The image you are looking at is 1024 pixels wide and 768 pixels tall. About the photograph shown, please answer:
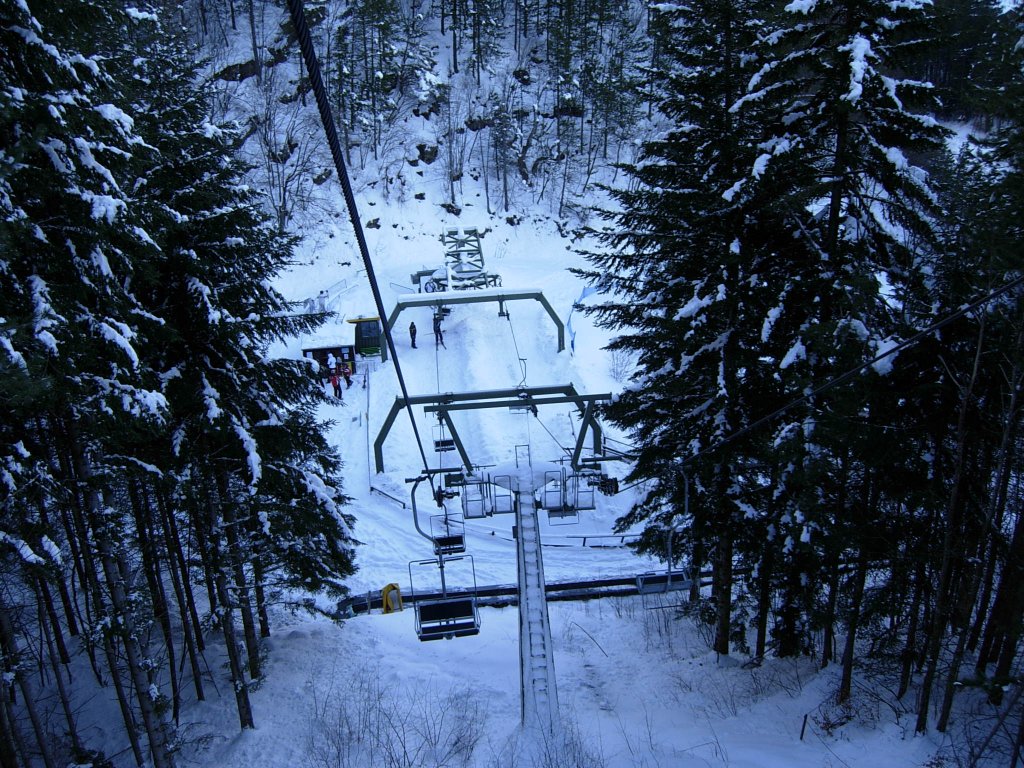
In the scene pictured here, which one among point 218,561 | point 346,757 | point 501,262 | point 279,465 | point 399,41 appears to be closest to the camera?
point 346,757

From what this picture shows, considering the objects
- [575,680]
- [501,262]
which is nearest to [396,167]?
[501,262]

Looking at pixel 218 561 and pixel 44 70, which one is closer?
pixel 44 70

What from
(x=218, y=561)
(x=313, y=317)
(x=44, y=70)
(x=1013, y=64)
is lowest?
(x=218, y=561)

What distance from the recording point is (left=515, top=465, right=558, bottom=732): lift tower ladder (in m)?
7.61

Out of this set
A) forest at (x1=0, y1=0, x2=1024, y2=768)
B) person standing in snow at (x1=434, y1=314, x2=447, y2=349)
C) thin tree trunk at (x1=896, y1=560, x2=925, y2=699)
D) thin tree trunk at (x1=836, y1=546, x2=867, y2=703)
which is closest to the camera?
forest at (x1=0, y1=0, x2=1024, y2=768)

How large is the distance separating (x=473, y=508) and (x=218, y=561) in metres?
4.33

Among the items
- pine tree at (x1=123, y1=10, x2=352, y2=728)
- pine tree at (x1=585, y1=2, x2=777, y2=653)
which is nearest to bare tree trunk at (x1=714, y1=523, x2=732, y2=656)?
pine tree at (x1=585, y1=2, x2=777, y2=653)

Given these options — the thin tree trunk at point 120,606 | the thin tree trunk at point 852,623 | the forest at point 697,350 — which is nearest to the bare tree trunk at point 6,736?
the forest at point 697,350

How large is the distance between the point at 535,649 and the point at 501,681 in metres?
5.10

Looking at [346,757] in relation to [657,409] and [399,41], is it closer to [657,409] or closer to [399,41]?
[657,409]

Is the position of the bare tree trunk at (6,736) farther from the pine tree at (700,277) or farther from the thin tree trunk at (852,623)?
the thin tree trunk at (852,623)

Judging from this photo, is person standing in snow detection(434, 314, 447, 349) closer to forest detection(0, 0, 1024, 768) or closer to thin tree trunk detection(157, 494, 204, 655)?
forest detection(0, 0, 1024, 768)

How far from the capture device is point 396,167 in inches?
1815

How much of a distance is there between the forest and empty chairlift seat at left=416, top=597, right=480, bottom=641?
2477 millimetres
